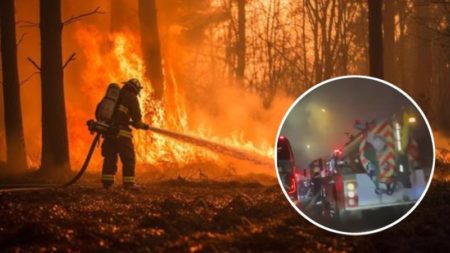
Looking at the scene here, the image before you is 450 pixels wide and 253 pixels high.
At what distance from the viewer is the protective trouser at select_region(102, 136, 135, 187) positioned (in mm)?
11320

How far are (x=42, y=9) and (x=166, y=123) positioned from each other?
5142mm

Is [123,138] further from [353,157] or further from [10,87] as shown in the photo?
[353,157]

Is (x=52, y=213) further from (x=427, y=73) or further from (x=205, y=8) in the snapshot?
(x=205, y=8)

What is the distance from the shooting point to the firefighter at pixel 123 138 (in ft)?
37.2

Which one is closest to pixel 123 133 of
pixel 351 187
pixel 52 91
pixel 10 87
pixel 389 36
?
pixel 52 91

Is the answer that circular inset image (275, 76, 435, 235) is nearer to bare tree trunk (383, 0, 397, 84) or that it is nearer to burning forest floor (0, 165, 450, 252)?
burning forest floor (0, 165, 450, 252)

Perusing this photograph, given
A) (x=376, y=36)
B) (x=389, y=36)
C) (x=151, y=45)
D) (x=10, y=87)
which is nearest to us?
(x=376, y=36)

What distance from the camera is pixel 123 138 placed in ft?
37.3

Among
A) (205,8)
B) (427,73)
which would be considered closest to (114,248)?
(427,73)

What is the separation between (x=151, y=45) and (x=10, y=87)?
4307 mm

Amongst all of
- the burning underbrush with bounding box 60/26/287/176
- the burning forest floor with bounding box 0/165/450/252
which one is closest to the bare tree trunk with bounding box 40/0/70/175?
the burning underbrush with bounding box 60/26/287/176

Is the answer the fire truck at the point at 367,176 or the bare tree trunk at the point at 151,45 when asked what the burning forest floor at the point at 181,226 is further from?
the bare tree trunk at the point at 151,45

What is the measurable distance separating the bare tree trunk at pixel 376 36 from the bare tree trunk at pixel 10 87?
9.12 meters

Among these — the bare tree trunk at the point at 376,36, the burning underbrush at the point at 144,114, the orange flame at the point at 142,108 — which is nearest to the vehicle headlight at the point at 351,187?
the bare tree trunk at the point at 376,36
